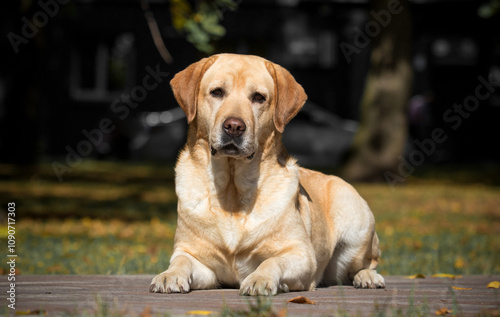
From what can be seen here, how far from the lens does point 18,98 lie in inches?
763

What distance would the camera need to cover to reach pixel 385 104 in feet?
54.7

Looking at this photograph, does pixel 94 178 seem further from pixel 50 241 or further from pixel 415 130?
pixel 415 130

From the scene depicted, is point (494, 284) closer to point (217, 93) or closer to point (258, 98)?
point (258, 98)

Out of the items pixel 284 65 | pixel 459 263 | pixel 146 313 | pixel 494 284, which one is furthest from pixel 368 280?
pixel 284 65

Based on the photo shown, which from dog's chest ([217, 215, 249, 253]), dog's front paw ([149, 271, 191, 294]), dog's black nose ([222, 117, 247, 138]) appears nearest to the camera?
dog's front paw ([149, 271, 191, 294])

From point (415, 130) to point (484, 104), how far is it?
3.46 metres

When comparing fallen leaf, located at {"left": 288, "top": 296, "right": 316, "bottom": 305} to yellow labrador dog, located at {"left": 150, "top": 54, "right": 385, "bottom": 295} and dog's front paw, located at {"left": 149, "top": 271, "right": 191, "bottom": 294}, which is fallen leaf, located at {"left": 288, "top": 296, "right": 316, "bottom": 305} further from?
dog's front paw, located at {"left": 149, "top": 271, "right": 191, "bottom": 294}

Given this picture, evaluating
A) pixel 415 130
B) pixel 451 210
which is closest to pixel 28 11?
pixel 451 210

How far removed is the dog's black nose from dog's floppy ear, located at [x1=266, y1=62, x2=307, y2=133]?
47 centimetres

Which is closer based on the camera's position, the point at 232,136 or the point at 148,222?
the point at 232,136

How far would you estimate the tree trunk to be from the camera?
16.3 meters

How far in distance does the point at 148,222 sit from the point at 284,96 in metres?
6.34

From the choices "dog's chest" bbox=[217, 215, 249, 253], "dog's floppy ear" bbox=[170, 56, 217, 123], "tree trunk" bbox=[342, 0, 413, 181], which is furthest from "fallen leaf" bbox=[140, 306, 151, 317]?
"tree trunk" bbox=[342, 0, 413, 181]

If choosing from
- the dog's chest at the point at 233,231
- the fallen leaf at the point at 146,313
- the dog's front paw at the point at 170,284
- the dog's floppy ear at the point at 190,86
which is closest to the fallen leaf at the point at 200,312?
the fallen leaf at the point at 146,313
